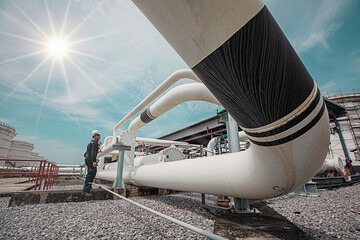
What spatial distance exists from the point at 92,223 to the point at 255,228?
1.86 metres

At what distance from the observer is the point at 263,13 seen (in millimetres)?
536

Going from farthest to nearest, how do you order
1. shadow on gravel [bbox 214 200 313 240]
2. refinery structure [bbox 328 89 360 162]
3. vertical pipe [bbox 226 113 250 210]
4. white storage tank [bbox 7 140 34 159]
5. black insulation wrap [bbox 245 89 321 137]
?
white storage tank [bbox 7 140 34 159] → refinery structure [bbox 328 89 360 162] → vertical pipe [bbox 226 113 250 210] → shadow on gravel [bbox 214 200 313 240] → black insulation wrap [bbox 245 89 321 137]

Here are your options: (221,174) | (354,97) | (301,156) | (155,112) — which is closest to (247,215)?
(221,174)

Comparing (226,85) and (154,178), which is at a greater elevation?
(226,85)

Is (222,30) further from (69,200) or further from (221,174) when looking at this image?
(69,200)

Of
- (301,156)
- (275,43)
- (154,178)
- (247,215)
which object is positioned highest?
(275,43)

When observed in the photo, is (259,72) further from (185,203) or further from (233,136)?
(185,203)

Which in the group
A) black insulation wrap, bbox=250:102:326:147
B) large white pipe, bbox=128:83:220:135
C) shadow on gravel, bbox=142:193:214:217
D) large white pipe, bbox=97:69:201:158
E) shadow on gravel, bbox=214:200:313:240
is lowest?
shadow on gravel, bbox=142:193:214:217

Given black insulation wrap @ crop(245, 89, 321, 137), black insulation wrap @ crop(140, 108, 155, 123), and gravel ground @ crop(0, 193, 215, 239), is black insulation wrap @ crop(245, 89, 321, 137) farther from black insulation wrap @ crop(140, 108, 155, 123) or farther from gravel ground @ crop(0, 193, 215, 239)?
black insulation wrap @ crop(140, 108, 155, 123)

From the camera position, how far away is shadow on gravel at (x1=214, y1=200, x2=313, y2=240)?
59.5 inches

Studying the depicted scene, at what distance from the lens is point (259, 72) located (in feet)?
1.91

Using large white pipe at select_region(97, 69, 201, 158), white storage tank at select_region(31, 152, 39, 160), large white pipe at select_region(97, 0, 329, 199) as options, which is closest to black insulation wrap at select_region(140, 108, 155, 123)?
large white pipe at select_region(97, 69, 201, 158)

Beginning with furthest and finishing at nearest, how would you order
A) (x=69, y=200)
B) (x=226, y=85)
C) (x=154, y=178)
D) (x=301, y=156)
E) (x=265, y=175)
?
1. (x=69, y=200)
2. (x=154, y=178)
3. (x=265, y=175)
4. (x=301, y=156)
5. (x=226, y=85)

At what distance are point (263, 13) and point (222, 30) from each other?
0.51 feet
